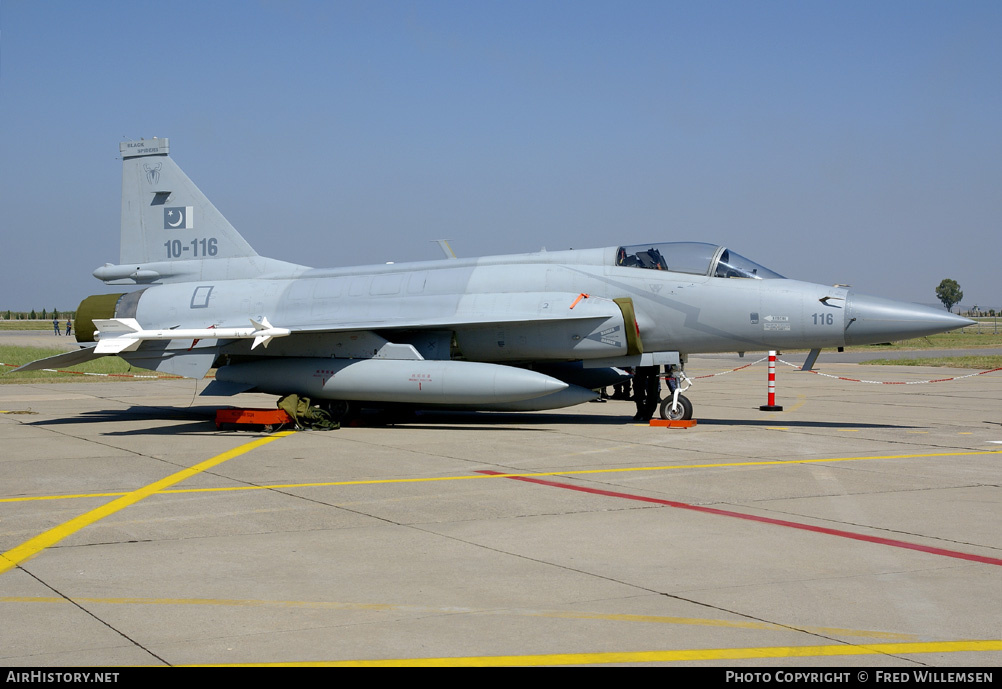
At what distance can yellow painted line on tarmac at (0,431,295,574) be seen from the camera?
6.12 m

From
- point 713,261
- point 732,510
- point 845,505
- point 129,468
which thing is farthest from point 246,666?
point 713,261

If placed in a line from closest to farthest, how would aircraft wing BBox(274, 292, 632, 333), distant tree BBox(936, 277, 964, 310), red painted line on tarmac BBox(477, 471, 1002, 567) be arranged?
1. red painted line on tarmac BBox(477, 471, 1002, 567)
2. aircraft wing BBox(274, 292, 632, 333)
3. distant tree BBox(936, 277, 964, 310)

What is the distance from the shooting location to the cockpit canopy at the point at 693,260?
13.8 m

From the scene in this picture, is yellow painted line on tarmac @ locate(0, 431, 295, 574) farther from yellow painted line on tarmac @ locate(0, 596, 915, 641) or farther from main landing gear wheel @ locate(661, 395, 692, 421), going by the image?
main landing gear wheel @ locate(661, 395, 692, 421)

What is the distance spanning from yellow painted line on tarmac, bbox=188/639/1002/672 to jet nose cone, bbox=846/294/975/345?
9037 mm

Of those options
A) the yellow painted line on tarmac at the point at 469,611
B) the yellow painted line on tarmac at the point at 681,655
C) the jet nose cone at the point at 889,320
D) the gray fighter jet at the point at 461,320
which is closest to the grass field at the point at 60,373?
the gray fighter jet at the point at 461,320

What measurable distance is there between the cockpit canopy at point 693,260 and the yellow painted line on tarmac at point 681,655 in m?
9.87

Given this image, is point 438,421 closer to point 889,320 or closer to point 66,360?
point 66,360

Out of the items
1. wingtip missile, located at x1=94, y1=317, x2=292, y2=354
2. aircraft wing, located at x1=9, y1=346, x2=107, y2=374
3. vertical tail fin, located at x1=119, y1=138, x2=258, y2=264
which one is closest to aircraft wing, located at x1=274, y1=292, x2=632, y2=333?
wingtip missile, located at x1=94, y1=317, x2=292, y2=354

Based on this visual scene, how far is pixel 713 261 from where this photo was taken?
13844 millimetres

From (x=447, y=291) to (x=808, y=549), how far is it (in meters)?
9.49

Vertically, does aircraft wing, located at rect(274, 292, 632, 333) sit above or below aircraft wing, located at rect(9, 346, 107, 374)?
above

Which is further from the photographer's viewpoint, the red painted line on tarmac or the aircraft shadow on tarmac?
the aircraft shadow on tarmac

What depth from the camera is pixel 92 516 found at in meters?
7.47
